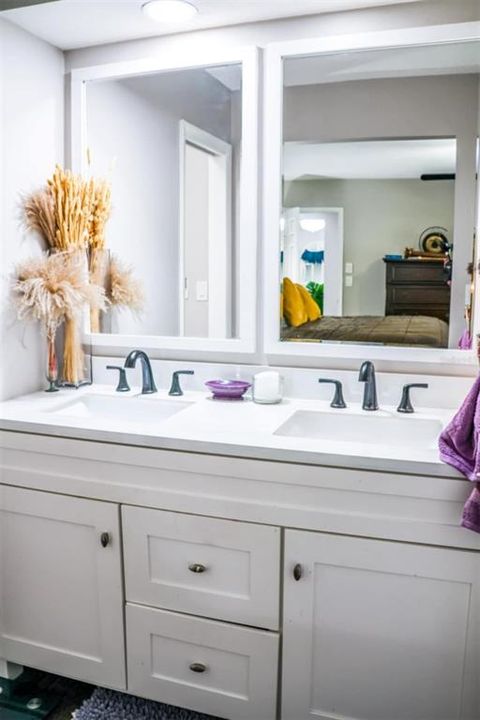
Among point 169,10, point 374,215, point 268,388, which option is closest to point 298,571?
point 268,388

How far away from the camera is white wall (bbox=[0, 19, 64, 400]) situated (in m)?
2.03

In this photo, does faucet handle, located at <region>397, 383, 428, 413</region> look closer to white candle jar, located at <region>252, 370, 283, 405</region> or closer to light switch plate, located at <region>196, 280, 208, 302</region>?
white candle jar, located at <region>252, 370, 283, 405</region>

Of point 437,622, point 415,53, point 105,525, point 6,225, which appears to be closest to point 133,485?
point 105,525

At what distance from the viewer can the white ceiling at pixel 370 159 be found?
1.86m

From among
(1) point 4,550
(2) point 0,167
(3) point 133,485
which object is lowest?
(1) point 4,550

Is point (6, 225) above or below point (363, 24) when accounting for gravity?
below

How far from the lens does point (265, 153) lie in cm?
203

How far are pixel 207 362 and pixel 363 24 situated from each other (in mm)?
1169

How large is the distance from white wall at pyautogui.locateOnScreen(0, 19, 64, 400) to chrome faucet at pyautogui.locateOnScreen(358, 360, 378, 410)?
1.13 meters

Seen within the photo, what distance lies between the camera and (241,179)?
2.06m

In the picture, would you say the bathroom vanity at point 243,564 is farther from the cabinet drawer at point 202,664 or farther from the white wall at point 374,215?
the white wall at point 374,215

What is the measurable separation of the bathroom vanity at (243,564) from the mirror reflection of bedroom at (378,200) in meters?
0.32

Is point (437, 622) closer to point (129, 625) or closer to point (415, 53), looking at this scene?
point (129, 625)

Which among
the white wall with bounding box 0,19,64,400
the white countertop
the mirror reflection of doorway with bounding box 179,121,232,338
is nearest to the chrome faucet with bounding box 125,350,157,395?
the white countertop
